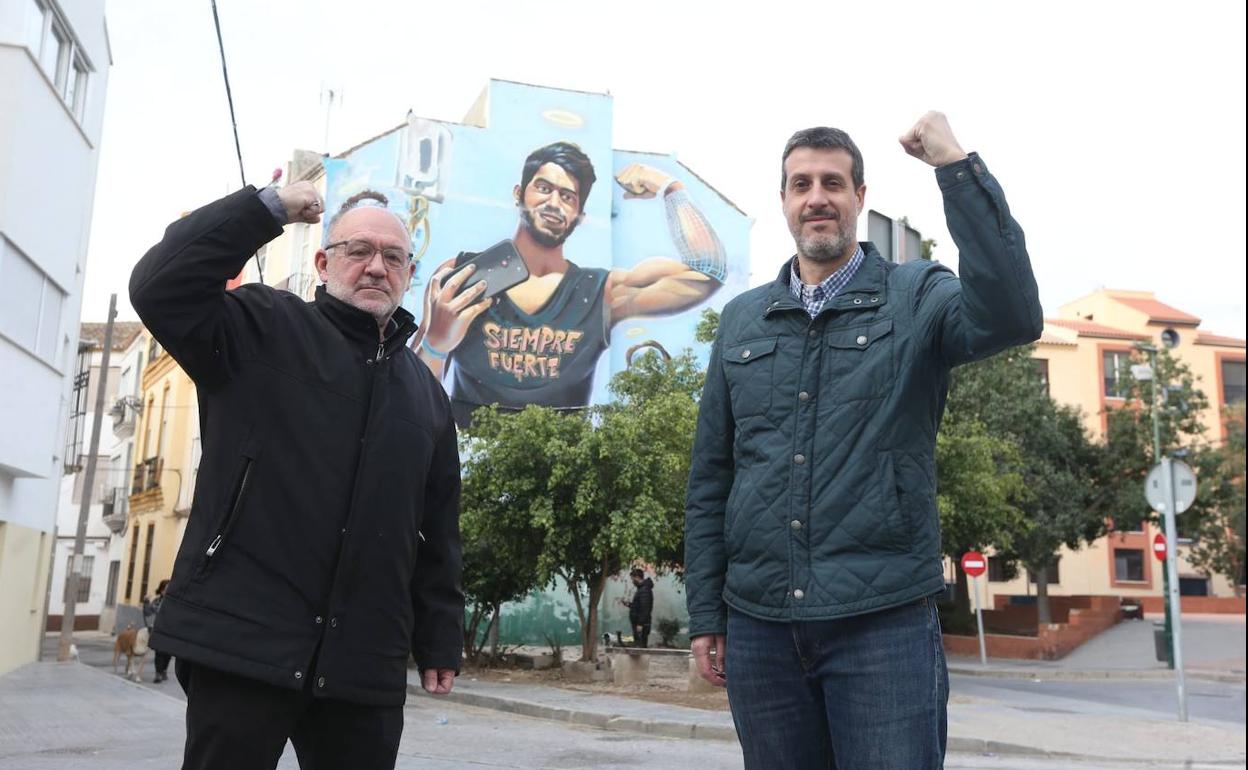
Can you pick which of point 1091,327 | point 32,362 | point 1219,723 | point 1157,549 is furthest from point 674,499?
point 1091,327

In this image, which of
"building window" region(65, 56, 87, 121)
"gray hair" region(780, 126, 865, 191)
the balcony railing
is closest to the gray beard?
"gray hair" region(780, 126, 865, 191)

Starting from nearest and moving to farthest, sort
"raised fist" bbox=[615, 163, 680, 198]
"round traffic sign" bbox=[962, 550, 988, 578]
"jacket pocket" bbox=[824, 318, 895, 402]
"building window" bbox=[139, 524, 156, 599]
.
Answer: "jacket pocket" bbox=[824, 318, 895, 402] < "round traffic sign" bbox=[962, 550, 988, 578] < "raised fist" bbox=[615, 163, 680, 198] < "building window" bbox=[139, 524, 156, 599]

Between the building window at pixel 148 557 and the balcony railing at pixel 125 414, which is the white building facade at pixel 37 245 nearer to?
the building window at pixel 148 557

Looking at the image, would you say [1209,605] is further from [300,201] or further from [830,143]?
[300,201]

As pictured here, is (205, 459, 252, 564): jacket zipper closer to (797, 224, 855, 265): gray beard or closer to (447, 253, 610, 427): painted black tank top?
(797, 224, 855, 265): gray beard

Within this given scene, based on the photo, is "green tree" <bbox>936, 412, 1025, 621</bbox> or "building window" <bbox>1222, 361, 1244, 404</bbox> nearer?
"green tree" <bbox>936, 412, 1025, 621</bbox>

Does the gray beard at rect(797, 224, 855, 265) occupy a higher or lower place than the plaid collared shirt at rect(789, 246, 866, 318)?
higher

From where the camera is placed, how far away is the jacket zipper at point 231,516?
2.83 metres

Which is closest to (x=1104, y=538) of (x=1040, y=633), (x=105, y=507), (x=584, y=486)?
(x=1040, y=633)

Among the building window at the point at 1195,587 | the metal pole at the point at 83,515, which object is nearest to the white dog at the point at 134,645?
the metal pole at the point at 83,515

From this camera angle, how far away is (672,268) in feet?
116

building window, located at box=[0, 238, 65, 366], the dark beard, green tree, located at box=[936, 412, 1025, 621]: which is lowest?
green tree, located at box=[936, 412, 1025, 621]

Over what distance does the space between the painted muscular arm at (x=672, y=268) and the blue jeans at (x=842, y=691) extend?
31595 mm

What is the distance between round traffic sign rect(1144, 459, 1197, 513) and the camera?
11836mm
